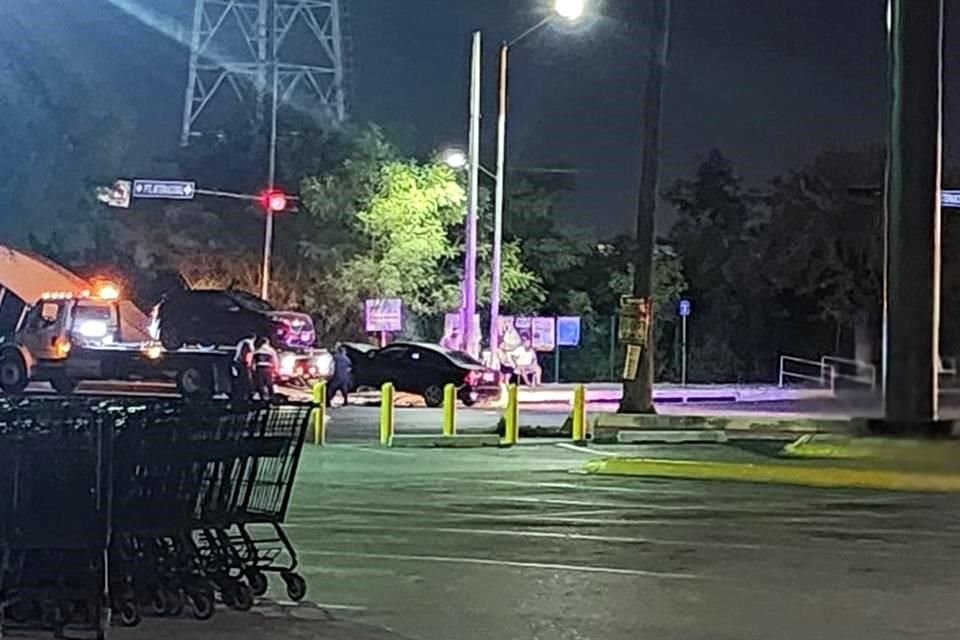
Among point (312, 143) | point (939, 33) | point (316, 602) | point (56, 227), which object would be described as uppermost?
point (312, 143)

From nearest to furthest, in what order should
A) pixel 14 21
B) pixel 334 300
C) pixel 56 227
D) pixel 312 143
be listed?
1. pixel 14 21
2. pixel 56 227
3. pixel 334 300
4. pixel 312 143

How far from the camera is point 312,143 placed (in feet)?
188

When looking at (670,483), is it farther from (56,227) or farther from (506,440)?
(56,227)

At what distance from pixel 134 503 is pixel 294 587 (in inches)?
54.8

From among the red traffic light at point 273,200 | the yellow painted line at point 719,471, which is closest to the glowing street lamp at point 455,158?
the red traffic light at point 273,200

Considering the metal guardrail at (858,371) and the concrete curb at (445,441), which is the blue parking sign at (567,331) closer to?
the concrete curb at (445,441)

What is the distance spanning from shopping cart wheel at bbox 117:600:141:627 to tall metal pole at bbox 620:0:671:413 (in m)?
20.5

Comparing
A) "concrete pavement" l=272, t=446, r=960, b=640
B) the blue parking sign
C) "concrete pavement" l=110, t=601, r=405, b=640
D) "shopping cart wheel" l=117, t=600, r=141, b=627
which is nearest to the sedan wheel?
the blue parking sign

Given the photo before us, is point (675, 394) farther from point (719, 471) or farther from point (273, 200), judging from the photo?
point (719, 471)

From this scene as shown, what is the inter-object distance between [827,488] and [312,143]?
40210 mm

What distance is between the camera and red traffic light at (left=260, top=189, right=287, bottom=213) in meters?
49.2

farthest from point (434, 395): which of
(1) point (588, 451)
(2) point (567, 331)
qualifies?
(2) point (567, 331)

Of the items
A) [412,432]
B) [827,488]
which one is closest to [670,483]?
[827,488]

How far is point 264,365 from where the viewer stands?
1341 inches
